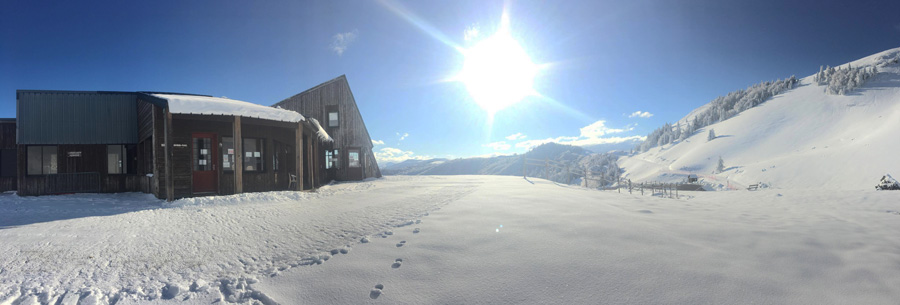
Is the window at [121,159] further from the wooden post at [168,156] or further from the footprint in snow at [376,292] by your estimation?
the footprint in snow at [376,292]

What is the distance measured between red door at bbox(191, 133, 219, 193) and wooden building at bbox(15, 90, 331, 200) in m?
0.03

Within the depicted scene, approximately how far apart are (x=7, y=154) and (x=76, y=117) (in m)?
4.45

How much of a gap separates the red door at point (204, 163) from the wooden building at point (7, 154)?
10.4 m

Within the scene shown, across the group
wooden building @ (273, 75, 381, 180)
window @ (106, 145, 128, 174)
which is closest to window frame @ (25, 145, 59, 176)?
window @ (106, 145, 128, 174)

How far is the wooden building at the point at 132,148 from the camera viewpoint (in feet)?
33.7

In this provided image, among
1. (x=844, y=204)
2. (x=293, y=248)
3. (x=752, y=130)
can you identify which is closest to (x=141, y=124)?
(x=293, y=248)

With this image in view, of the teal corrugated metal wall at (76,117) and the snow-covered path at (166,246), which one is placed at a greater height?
the teal corrugated metal wall at (76,117)

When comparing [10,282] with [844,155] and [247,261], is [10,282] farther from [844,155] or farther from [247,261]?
[844,155]

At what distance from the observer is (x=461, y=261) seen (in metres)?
3.08

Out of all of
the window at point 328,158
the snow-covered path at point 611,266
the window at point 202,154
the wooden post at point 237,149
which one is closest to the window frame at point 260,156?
the window at point 202,154

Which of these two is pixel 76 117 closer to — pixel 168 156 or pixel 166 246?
pixel 168 156

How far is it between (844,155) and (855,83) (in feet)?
227

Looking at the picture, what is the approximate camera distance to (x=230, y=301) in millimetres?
2457

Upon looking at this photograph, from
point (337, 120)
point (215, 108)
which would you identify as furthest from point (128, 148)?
point (337, 120)
